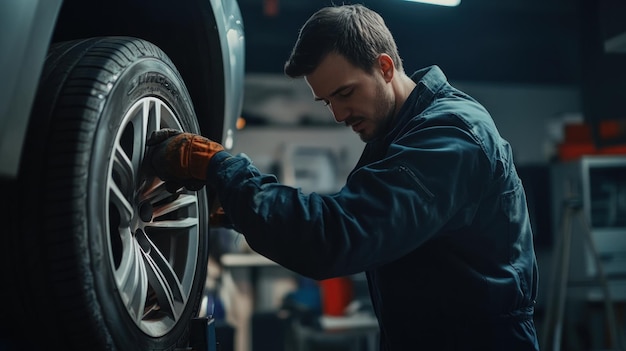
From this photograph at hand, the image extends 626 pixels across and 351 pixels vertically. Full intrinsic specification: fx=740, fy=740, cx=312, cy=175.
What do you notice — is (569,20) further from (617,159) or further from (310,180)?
(310,180)

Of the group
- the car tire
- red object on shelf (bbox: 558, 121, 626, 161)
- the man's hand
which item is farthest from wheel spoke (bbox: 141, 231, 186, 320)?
red object on shelf (bbox: 558, 121, 626, 161)

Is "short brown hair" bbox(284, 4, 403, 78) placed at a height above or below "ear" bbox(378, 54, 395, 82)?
above

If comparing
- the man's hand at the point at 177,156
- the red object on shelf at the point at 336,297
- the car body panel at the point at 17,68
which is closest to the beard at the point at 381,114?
the man's hand at the point at 177,156

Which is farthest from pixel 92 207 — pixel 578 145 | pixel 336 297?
pixel 578 145

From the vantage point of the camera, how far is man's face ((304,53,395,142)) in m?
1.45

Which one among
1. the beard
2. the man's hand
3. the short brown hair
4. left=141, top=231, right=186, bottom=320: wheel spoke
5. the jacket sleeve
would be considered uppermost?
the short brown hair

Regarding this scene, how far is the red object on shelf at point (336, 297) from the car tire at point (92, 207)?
14.5 feet

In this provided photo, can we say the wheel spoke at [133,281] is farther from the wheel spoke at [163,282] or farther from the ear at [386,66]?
the ear at [386,66]

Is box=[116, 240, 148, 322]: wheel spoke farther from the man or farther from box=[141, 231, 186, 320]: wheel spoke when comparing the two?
the man

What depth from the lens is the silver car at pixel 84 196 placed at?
0.93 meters

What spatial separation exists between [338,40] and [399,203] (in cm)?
38

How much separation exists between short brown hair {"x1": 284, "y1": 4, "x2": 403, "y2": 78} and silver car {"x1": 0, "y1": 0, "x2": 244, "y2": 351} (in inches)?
9.8

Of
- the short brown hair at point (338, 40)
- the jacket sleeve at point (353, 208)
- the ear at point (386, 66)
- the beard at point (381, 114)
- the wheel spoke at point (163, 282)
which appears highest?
the short brown hair at point (338, 40)

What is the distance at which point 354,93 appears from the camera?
1.47 metres
